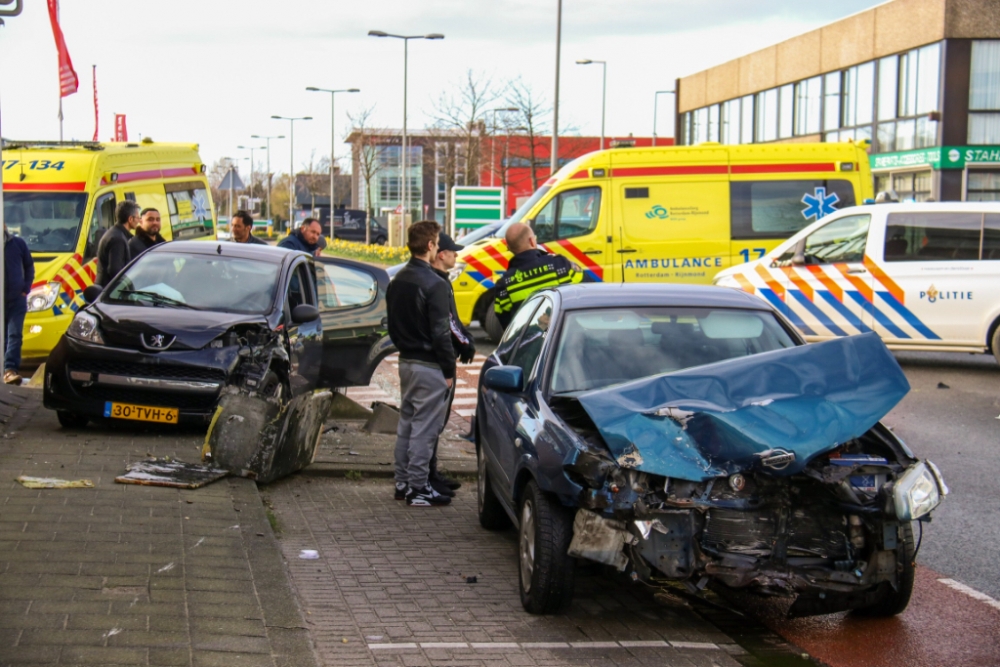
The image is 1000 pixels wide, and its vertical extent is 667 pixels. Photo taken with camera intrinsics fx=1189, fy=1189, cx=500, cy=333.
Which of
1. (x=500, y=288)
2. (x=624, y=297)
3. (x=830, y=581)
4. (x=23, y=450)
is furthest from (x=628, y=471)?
(x=23, y=450)

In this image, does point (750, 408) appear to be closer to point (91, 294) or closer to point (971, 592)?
point (971, 592)

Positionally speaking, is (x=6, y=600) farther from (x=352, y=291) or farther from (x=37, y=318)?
(x=37, y=318)

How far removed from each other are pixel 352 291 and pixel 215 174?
303 feet

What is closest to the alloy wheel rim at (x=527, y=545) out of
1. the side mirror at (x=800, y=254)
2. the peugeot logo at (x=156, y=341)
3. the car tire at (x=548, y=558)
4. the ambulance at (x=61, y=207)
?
the car tire at (x=548, y=558)

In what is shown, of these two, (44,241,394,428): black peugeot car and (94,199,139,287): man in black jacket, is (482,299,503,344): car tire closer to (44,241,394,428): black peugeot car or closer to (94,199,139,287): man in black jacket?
(44,241,394,428): black peugeot car

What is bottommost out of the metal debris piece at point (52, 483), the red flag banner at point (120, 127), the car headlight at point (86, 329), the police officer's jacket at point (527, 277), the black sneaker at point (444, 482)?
the black sneaker at point (444, 482)

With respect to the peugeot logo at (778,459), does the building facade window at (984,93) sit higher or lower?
higher

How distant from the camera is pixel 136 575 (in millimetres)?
5473

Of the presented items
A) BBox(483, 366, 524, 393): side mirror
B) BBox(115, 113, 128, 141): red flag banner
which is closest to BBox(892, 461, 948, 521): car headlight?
BBox(483, 366, 524, 393): side mirror

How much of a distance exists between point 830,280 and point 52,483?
10240mm

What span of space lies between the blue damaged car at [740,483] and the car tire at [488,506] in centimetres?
124

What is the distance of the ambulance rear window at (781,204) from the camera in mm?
17250

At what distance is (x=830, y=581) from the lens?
4965mm

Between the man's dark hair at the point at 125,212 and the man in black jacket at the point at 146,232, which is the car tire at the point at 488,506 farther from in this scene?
the man's dark hair at the point at 125,212
